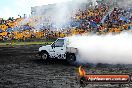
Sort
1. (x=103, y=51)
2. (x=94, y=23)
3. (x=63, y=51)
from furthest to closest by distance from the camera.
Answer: (x=94, y=23) < (x=103, y=51) < (x=63, y=51)

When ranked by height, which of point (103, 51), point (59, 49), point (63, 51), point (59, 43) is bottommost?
point (103, 51)

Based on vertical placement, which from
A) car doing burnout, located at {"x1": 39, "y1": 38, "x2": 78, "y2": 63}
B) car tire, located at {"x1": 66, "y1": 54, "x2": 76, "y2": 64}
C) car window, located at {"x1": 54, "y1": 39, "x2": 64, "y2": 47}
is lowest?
car tire, located at {"x1": 66, "y1": 54, "x2": 76, "y2": 64}

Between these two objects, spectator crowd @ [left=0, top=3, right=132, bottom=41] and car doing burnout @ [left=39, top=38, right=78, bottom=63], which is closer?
car doing burnout @ [left=39, top=38, right=78, bottom=63]

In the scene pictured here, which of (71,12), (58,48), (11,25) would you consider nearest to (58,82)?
(58,48)

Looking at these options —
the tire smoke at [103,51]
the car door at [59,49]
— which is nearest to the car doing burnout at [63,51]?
the car door at [59,49]

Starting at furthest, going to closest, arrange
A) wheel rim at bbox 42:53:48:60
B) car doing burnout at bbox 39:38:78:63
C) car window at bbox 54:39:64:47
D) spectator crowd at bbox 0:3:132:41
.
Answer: spectator crowd at bbox 0:3:132:41
wheel rim at bbox 42:53:48:60
car window at bbox 54:39:64:47
car doing burnout at bbox 39:38:78:63

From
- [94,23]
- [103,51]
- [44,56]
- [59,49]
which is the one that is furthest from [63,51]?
[94,23]

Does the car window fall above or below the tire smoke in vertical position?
above

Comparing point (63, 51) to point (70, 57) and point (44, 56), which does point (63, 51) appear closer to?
point (70, 57)

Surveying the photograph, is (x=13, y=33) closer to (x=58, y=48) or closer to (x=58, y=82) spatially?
(x=58, y=48)

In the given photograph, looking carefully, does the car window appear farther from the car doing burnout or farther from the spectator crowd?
the spectator crowd

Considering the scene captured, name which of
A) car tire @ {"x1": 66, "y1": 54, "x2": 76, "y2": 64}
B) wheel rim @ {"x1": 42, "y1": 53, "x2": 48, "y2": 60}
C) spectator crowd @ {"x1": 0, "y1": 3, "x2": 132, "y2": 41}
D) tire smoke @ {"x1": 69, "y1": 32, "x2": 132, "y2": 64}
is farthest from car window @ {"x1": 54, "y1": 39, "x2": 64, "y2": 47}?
spectator crowd @ {"x1": 0, "y1": 3, "x2": 132, "y2": 41}

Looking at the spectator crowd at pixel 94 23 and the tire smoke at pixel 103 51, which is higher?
the spectator crowd at pixel 94 23

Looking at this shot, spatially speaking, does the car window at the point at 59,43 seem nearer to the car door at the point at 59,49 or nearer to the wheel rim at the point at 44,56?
the car door at the point at 59,49
